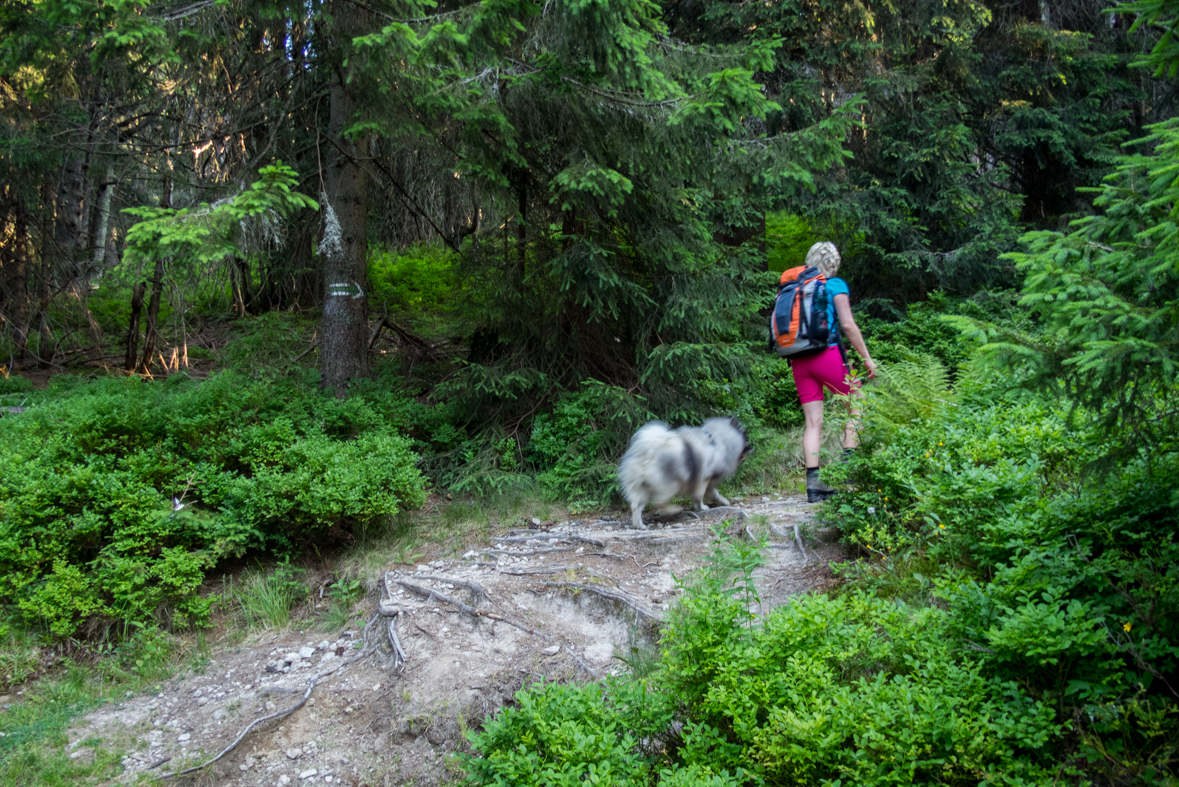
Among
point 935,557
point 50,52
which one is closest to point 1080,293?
point 935,557

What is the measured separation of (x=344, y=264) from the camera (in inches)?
290

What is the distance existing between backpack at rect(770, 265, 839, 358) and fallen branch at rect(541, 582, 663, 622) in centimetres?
250

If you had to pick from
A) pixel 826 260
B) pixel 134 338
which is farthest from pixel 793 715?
pixel 134 338

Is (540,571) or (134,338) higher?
(134,338)

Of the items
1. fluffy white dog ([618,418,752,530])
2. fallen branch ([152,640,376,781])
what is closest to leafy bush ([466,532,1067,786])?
fallen branch ([152,640,376,781])

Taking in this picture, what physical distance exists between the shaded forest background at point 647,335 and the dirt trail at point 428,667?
0.49 metres

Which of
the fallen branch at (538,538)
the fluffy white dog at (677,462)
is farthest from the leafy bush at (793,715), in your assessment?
the fallen branch at (538,538)

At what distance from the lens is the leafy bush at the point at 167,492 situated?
460cm

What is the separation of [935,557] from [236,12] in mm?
7406

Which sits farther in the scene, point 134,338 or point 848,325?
point 134,338

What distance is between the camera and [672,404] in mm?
6938

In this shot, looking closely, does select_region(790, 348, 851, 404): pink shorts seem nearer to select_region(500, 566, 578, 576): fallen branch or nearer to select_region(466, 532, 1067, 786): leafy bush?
select_region(500, 566, 578, 576): fallen branch

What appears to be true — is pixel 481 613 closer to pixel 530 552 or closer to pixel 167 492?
pixel 530 552

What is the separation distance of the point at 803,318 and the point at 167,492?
17.2ft
